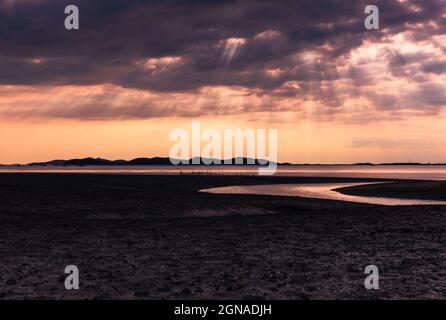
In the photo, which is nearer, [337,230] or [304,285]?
[304,285]

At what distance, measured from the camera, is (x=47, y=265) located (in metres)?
12.8

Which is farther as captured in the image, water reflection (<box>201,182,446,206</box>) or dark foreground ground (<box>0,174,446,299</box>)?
water reflection (<box>201,182,446,206</box>)

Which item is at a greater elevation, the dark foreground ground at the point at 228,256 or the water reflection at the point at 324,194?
the dark foreground ground at the point at 228,256

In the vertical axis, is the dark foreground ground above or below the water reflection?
above

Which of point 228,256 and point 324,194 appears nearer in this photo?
point 228,256

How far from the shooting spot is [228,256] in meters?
14.0

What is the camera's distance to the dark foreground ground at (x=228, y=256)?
10305mm

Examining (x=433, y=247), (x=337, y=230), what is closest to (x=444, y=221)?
(x=337, y=230)

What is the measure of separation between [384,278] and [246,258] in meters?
3.98

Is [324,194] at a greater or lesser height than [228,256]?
lesser

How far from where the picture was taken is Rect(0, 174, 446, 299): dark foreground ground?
1030 cm

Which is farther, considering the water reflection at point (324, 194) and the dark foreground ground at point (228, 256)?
the water reflection at point (324, 194)
